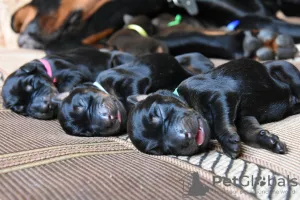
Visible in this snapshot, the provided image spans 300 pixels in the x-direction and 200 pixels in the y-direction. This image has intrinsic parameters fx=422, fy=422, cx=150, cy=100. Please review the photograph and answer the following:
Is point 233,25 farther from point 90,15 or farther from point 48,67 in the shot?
point 48,67

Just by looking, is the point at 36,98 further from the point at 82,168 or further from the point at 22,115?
the point at 82,168

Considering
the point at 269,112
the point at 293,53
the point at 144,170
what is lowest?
the point at 293,53

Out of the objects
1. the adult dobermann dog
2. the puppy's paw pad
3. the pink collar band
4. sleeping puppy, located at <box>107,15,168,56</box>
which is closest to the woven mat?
the puppy's paw pad

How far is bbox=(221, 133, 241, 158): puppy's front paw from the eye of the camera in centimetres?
90

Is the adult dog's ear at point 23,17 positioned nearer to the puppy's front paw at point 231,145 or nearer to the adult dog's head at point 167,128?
the adult dog's head at point 167,128

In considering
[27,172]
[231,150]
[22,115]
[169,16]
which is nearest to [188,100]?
[231,150]

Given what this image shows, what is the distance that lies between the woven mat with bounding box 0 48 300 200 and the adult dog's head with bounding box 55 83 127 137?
14cm

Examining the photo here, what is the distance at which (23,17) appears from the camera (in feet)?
8.18

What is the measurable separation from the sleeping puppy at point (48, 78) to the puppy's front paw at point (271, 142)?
2.48 feet

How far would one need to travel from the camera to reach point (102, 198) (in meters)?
0.67

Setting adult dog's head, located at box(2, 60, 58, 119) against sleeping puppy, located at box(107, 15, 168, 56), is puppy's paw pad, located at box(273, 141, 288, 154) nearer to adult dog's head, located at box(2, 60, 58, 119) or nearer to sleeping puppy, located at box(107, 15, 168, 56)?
adult dog's head, located at box(2, 60, 58, 119)

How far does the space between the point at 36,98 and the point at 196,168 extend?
2.89 feet

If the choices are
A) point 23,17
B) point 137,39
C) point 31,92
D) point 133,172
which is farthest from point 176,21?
point 133,172

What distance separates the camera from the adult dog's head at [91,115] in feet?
3.88
